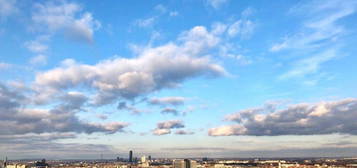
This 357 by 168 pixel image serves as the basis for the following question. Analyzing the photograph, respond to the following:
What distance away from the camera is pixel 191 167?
480 ft

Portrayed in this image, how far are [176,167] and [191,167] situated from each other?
24.1 ft

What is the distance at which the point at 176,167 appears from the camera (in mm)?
150750
